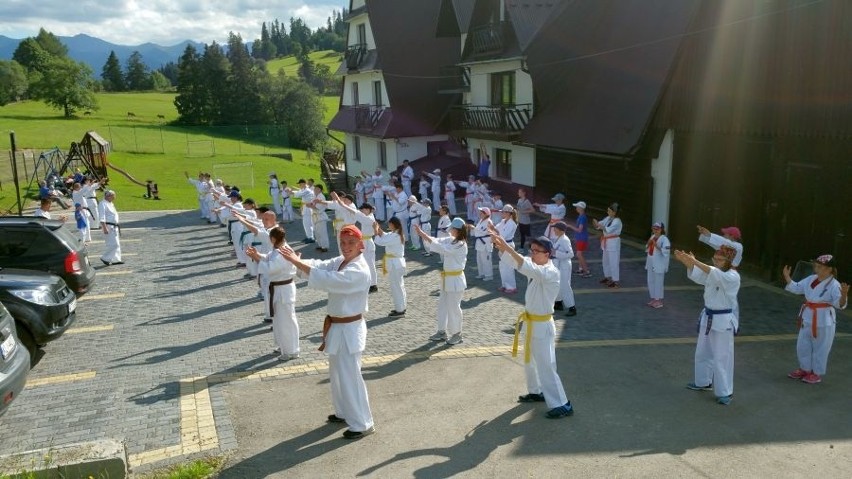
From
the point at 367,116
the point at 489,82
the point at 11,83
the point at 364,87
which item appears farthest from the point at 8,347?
the point at 11,83

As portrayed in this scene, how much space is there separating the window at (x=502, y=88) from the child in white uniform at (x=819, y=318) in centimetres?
1694

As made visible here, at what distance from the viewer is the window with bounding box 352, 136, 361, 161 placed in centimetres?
3606

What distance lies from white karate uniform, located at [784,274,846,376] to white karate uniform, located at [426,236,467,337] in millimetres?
4665

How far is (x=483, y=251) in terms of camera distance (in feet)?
47.0

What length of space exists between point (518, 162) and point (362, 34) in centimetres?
1330

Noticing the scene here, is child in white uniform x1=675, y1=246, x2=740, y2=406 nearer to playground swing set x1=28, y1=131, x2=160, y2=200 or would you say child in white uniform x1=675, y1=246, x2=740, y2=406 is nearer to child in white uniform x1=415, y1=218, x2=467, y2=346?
child in white uniform x1=415, y1=218, x2=467, y2=346

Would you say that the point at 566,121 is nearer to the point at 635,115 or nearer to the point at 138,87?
the point at 635,115

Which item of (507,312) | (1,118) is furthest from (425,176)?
(1,118)

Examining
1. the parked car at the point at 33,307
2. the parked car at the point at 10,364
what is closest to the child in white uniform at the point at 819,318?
the parked car at the point at 10,364

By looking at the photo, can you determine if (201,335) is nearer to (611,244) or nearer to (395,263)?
(395,263)

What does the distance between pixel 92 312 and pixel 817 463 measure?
38.5 feet

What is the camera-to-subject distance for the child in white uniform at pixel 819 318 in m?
8.21

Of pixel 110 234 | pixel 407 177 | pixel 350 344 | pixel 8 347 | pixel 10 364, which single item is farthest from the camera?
pixel 407 177

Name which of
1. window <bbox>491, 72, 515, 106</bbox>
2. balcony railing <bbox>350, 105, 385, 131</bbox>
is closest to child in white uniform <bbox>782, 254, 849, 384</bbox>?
window <bbox>491, 72, 515, 106</bbox>
